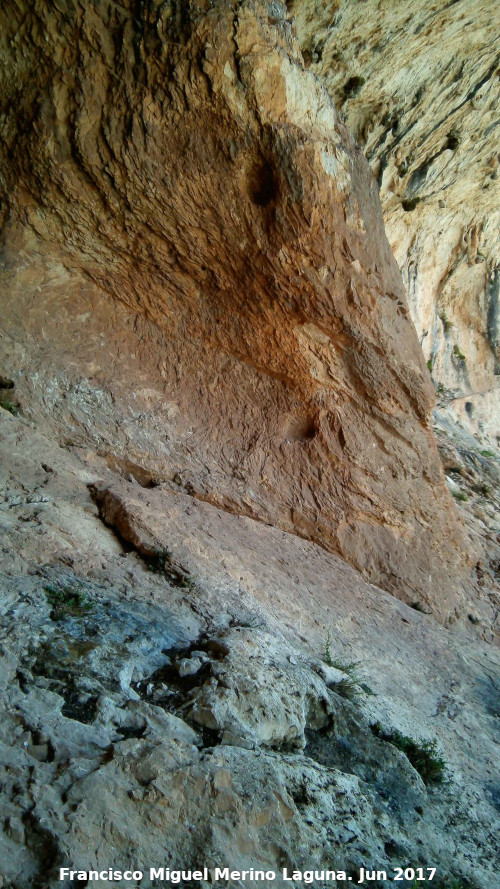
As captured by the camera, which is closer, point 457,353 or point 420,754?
point 420,754

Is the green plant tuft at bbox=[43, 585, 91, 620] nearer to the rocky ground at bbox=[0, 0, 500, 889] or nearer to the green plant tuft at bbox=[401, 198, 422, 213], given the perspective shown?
the rocky ground at bbox=[0, 0, 500, 889]

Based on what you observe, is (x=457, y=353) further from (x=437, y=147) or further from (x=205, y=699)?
(x=205, y=699)

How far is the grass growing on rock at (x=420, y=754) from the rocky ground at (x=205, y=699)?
29 mm

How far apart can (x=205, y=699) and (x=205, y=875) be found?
946 mm

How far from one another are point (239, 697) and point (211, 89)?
495cm

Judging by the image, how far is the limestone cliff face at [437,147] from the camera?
7129 millimetres

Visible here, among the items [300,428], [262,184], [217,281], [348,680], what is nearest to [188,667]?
[348,680]

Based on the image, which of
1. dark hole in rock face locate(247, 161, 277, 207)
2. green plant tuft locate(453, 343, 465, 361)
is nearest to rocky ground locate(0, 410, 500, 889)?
dark hole in rock face locate(247, 161, 277, 207)

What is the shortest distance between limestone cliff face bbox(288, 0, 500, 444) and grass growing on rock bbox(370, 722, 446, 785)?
7.29 meters

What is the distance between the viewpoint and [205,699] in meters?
3.11

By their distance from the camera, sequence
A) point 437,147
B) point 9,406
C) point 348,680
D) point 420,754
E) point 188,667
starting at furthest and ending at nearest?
point 437,147 < point 9,406 < point 348,680 < point 420,754 < point 188,667

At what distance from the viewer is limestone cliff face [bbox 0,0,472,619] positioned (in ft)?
17.4

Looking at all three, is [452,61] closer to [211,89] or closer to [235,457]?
[211,89]

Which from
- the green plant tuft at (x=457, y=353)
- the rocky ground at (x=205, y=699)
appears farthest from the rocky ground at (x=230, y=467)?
the green plant tuft at (x=457, y=353)
